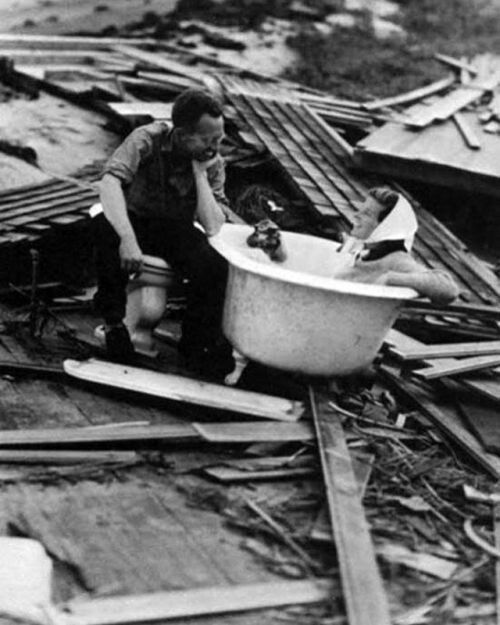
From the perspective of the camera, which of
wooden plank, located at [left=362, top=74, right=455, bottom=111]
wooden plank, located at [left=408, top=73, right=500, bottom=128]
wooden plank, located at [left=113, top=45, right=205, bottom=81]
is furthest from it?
wooden plank, located at [left=113, top=45, right=205, bottom=81]

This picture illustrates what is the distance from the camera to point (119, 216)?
6.02 metres

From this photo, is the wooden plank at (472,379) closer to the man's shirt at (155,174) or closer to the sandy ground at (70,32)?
the man's shirt at (155,174)

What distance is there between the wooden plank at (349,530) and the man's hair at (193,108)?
5.69 ft

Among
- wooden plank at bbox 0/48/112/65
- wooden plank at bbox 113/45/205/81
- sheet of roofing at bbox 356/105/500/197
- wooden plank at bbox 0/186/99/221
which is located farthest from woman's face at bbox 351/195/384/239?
wooden plank at bbox 0/48/112/65

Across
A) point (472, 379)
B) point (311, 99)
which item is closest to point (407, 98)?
point (311, 99)

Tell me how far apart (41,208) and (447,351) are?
3.07m

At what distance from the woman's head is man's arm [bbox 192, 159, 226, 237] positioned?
2.77 ft

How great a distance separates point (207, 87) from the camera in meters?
10.7

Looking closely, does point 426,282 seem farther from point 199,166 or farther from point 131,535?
point 131,535

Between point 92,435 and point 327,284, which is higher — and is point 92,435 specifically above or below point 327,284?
below

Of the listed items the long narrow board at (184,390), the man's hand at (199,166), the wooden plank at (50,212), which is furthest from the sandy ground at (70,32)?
the long narrow board at (184,390)

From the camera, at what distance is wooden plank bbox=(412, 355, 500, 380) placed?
6.40 metres


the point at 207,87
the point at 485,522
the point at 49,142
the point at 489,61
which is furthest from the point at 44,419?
the point at 489,61

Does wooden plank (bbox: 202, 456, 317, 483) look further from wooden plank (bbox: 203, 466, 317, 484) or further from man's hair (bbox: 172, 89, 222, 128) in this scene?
man's hair (bbox: 172, 89, 222, 128)
